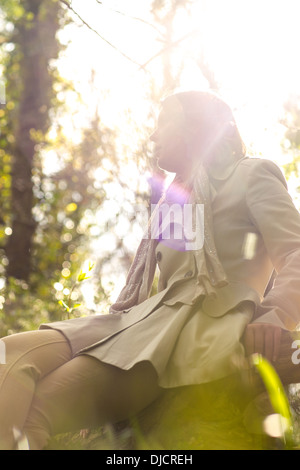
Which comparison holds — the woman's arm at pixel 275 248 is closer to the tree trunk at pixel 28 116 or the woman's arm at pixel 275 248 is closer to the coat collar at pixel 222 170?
the coat collar at pixel 222 170

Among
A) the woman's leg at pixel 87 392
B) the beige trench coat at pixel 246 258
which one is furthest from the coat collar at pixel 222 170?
the woman's leg at pixel 87 392

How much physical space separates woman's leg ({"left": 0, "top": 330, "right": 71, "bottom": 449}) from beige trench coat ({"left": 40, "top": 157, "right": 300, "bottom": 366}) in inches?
4.3

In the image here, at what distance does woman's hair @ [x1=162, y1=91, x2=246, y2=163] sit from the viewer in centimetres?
296

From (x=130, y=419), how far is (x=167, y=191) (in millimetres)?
1185

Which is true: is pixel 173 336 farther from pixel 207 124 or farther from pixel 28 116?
pixel 28 116

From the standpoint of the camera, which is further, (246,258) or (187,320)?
(246,258)

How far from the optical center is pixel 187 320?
8.03 ft

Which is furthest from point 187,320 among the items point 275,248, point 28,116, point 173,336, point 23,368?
point 28,116

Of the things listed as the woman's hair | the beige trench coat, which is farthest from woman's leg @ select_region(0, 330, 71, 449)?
the woman's hair

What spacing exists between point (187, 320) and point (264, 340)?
35cm

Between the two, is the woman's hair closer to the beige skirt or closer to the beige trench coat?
the beige trench coat

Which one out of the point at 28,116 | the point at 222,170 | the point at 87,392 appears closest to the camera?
the point at 87,392

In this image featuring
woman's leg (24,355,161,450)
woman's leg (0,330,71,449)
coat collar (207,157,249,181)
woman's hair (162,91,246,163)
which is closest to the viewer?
woman's leg (0,330,71,449)
